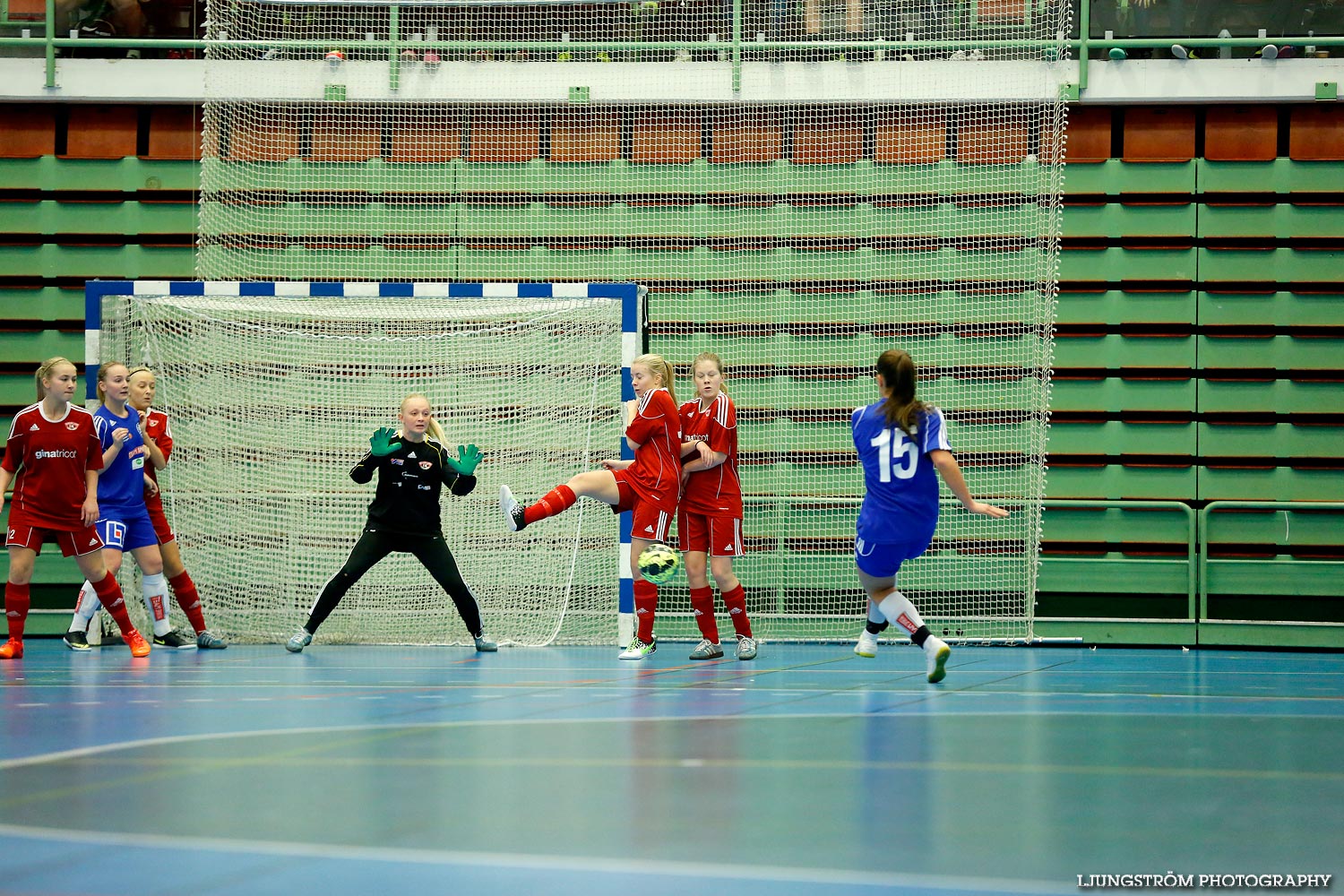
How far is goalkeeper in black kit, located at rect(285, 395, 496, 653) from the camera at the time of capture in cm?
878

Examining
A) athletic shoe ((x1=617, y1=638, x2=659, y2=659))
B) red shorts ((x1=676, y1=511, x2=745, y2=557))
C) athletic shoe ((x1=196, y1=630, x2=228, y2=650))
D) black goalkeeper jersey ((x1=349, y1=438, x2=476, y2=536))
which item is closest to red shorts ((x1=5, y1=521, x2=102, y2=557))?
athletic shoe ((x1=196, y1=630, x2=228, y2=650))

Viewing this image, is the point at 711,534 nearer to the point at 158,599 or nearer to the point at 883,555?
the point at 883,555

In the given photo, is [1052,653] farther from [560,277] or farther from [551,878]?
[551,878]

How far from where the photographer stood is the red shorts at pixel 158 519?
9156 millimetres

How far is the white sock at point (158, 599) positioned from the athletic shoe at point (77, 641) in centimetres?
48

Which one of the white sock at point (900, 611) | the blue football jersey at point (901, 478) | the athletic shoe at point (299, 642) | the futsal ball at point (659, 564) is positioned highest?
the blue football jersey at point (901, 478)

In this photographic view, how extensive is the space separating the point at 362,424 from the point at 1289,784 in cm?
788

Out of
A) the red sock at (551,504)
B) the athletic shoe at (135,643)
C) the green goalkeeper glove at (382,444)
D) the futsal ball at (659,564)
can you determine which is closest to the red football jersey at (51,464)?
the athletic shoe at (135,643)

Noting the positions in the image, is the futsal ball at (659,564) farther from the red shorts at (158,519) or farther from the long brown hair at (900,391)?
the red shorts at (158,519)

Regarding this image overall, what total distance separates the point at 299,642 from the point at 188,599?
0.96 metres

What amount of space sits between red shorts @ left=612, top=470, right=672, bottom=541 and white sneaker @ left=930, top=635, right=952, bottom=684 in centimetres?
206

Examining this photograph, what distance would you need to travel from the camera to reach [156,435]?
9266 millimetres

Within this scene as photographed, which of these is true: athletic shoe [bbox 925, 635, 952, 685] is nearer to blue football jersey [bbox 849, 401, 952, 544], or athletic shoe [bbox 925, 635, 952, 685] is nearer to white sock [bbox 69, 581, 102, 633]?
blue football jersey [bbox 849, 401, 952, 544]

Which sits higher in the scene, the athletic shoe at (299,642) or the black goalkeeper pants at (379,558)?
the black goalkeeper pants at (379,558)
